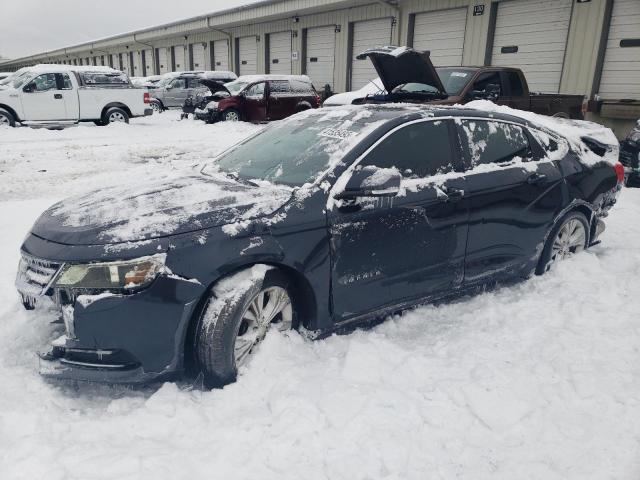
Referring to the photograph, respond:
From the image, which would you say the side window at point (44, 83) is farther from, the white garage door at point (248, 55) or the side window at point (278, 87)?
the white garage door at point (248, 55)

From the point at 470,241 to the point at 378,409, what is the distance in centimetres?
156

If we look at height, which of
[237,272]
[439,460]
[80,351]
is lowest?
[439,460]

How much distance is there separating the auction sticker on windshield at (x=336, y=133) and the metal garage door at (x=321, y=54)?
1858 cm

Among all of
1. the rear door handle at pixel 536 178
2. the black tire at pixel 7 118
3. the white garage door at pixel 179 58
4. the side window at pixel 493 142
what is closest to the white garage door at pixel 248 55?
the white garage door at pixel 179 58

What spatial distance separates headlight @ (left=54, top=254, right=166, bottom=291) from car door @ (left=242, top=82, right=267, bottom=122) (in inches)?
574

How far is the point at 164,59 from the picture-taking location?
36844 millimetres

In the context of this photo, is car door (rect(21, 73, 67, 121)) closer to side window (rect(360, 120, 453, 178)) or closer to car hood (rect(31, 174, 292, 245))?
car hood (rect(31, 174, 292, 245))

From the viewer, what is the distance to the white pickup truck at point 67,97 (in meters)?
14.3

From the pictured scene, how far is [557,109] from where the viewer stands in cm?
1044

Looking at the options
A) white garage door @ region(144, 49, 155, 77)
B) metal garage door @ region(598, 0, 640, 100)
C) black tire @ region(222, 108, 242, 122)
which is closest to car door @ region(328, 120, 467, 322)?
metal garage door @ region(598, 0, 640, 100)

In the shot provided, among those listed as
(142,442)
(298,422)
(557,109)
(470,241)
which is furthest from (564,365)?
(557,109)

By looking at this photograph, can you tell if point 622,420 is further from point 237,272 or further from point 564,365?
point 237,272

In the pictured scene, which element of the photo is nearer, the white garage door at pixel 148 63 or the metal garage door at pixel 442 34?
the metal garage door at pixel 442 34

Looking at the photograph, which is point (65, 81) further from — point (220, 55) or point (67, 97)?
point (220, 55)
